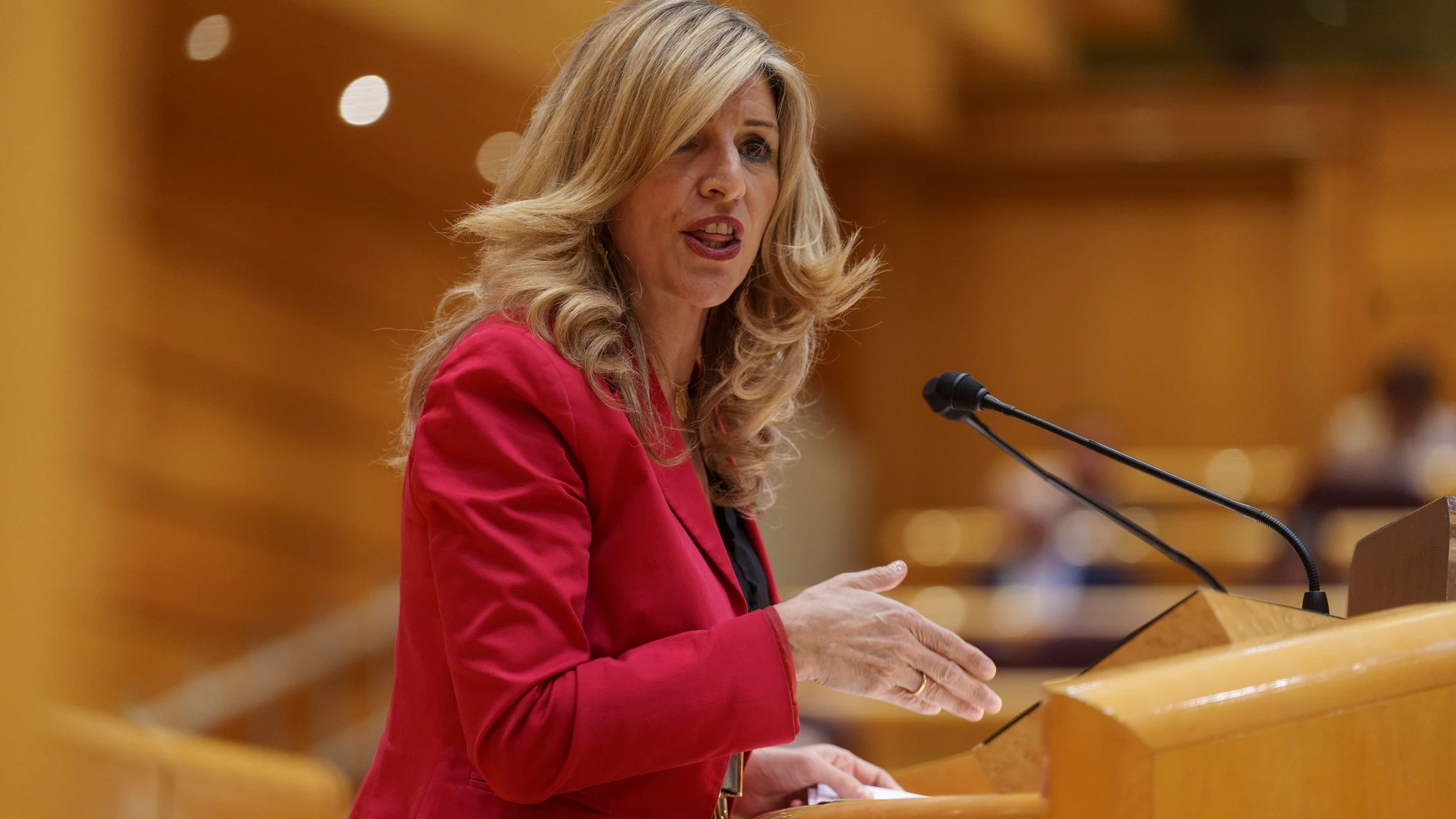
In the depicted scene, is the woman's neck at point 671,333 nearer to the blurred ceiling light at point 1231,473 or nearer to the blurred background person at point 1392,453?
the blurred background person at point 1392,453

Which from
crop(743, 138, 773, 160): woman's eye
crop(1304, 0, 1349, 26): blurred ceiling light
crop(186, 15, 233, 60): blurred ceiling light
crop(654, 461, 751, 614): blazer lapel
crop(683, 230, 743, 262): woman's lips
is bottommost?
crop(654, 461, 751, 614): blazer lapel

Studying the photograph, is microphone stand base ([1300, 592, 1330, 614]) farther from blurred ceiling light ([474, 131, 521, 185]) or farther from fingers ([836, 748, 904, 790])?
blurred ceiling light ([474, 131, 521, 185])

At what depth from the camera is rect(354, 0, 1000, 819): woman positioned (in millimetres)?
970

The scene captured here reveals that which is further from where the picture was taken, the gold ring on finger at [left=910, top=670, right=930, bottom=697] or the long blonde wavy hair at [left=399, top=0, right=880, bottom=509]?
the long blonde wavy hair at [left=399, top=0, right=880, bottom=509]

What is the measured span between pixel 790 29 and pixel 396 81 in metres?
1.36

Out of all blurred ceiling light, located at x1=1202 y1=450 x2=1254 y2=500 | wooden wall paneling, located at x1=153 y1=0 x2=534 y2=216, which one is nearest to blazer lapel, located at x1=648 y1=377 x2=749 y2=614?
wooden wall paneling, located at x1=153 y1=0 x2=534 y2=216

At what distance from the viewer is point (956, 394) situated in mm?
1323

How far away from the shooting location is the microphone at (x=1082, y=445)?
1173mm

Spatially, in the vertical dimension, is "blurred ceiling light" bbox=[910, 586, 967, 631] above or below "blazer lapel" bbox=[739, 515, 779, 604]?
below

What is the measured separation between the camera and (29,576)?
2.28m

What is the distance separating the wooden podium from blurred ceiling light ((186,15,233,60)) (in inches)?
112

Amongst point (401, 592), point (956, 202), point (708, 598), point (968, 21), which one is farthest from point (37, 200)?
point (956, 202)

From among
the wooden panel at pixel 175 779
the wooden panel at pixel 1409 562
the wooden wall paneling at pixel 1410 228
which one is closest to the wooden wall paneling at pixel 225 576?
the wooden panel at pixel 175 779

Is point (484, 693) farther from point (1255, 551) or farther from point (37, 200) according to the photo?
point (1255, 551)
